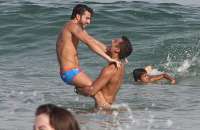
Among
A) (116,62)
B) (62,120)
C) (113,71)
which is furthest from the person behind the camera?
(113,71)

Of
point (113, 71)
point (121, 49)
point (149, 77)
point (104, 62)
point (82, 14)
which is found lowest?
point (104, 62)

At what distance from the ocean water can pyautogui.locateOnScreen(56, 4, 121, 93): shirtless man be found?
42 centimetres

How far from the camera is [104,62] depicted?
603 inches

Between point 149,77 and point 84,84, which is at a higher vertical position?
point 84,84

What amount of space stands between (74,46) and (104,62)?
6.31 m

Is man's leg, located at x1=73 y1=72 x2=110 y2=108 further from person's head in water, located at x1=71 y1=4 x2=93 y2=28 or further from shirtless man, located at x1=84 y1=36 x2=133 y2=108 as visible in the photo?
person's head in water, located at x1=71 y1=4 x2=93 y2=28

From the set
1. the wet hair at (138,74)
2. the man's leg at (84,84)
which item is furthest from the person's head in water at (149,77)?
the man's leg at (84,84)

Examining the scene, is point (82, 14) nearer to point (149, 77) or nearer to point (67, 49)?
point (67, 49)

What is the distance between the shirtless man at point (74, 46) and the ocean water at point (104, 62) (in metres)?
0.42

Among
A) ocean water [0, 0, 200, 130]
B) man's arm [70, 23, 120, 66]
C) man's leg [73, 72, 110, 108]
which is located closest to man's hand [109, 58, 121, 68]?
man's arm [70, 23, 120, 66]

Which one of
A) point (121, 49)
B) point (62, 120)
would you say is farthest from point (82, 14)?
point (62, 120)

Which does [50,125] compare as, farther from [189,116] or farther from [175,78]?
[175,78]

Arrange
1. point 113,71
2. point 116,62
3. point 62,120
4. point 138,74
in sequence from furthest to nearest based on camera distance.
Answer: point 138,74
point 113,71
point 116,62
point 62,120

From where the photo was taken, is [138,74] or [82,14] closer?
[82,14]
